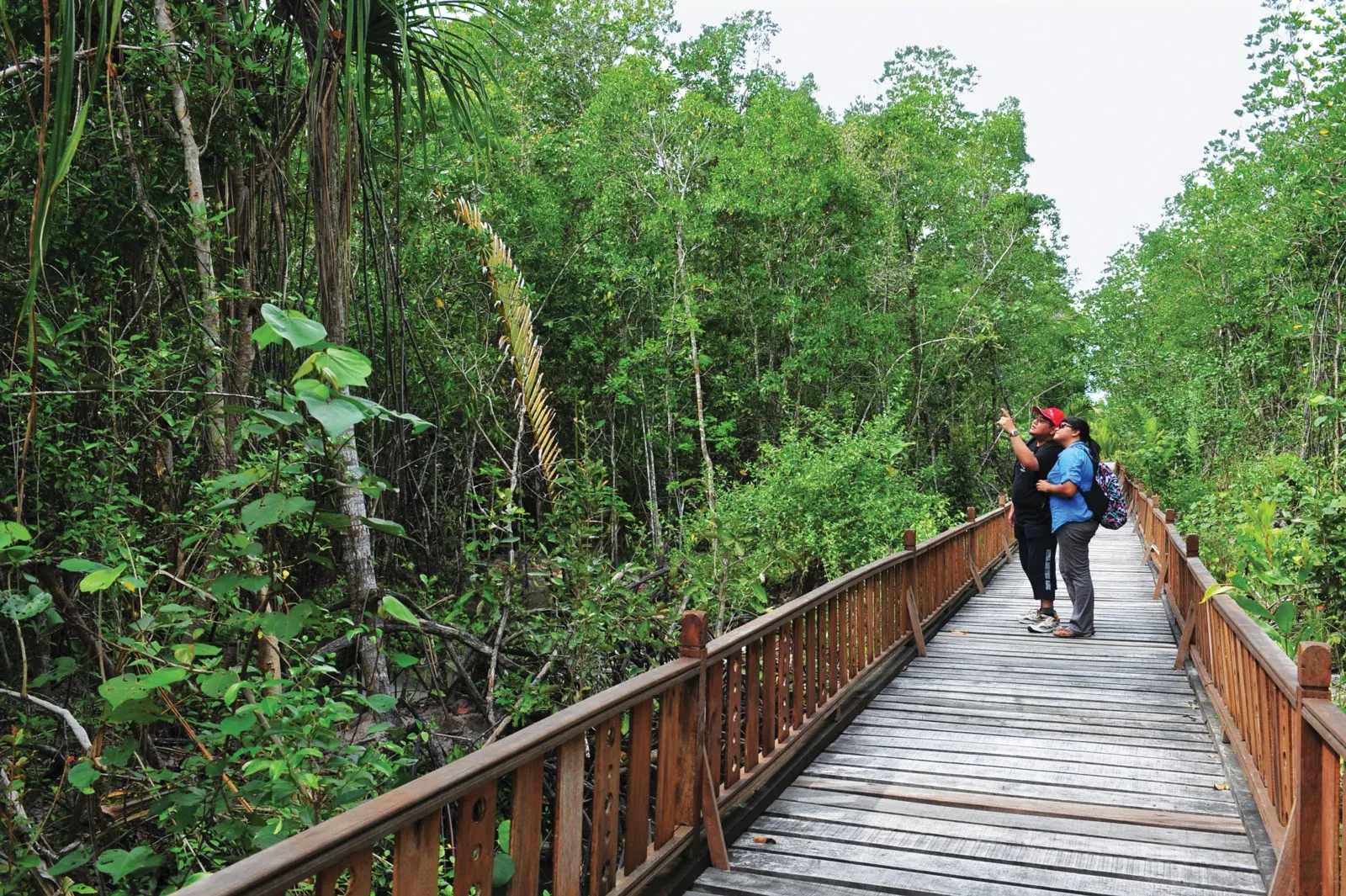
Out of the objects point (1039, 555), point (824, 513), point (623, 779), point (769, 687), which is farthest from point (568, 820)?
point (824, 513)

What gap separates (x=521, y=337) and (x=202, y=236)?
4500mm

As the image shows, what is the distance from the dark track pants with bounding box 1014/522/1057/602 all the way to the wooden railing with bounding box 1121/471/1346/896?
2133 mm

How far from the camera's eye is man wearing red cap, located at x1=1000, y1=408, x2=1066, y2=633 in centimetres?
806

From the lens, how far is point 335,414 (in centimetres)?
207

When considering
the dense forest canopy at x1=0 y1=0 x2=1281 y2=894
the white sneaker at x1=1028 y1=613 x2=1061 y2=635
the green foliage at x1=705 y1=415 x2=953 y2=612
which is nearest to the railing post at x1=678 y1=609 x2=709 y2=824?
the dense forest canopy at x1=0 y1=0 x2=1281 y2=894

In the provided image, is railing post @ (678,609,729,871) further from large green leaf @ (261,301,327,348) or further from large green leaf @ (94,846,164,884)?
large green leaf @ (261,301,327,348)

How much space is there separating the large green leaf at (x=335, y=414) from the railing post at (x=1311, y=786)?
3.16 m

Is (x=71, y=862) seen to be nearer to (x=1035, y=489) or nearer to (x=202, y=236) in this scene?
(x=202, y=236)

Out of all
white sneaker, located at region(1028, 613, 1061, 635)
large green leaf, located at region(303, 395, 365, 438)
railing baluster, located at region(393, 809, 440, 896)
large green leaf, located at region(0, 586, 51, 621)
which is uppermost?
large green leaf, located at region(303, 395, 365, 438)

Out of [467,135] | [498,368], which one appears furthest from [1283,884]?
[498,368]

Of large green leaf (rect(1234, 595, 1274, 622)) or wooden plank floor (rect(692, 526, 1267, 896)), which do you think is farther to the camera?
large green leaf (rect(1234, 595, 1274, 622))

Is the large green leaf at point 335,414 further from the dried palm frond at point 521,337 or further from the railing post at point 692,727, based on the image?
the dried palm frond at point 521,337

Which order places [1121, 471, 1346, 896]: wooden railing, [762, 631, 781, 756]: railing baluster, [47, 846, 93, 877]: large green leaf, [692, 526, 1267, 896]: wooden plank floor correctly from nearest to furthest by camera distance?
[47, 846, 93, 877]: large green leaf
[1121, 471, 1346, 896]: wooden railing
[692, 526, 1267, 896]: wooden plank floor
[762, 631, 781, 756]: railing baluster

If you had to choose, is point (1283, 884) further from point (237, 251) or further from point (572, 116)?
point (572, 116)
